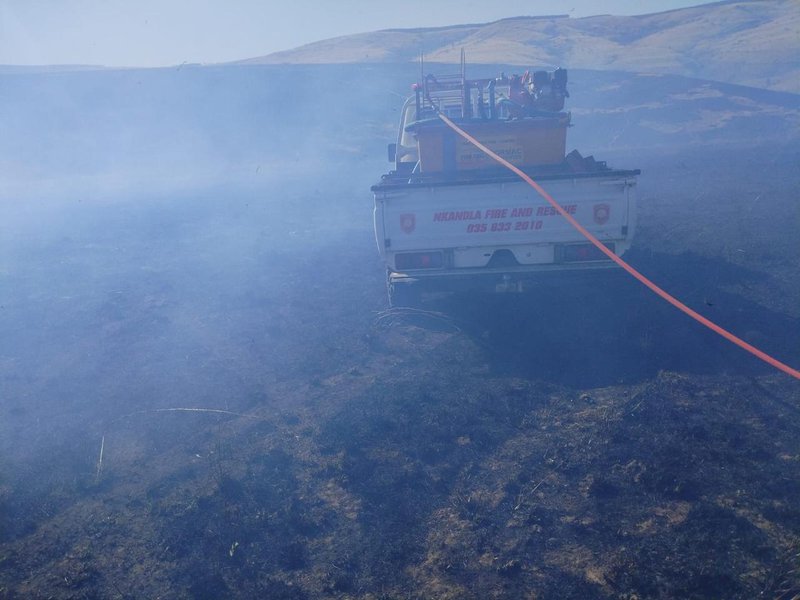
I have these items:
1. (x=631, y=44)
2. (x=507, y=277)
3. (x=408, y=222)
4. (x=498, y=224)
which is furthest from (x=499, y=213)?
(x=631, y=44)

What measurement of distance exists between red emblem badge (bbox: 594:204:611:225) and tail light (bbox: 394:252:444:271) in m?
1.94

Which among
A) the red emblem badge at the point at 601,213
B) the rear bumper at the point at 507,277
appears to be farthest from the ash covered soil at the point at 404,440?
the red emblem badge at the point at 601,213

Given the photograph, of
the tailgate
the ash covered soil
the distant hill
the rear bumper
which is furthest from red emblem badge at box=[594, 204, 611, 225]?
the distant hill

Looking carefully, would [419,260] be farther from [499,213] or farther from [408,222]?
[499,213]

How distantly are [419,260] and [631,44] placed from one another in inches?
2673

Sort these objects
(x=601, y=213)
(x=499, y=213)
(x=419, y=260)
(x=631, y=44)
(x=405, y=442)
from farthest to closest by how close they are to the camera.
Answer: (x=631, y=44) → (x=419, y=260) → (x=499, y=213) → (x=601, y=213) → (x=405, y=442)

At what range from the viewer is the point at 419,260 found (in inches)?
288

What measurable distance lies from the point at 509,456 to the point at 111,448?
3771 mm

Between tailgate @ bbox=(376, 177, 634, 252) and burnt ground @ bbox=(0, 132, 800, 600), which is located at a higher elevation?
tailgate @ bbox=(376, 177, 634, 252)

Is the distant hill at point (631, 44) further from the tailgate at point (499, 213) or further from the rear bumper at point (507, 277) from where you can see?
the rear bumper at point (507, 277)

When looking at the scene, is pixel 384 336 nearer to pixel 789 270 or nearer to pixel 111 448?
pixel 111 448

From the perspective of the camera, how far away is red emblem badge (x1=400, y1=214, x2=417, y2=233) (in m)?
7.09

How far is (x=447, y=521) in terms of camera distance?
4051mm

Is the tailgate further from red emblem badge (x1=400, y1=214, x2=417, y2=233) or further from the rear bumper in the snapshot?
the rear bumper
